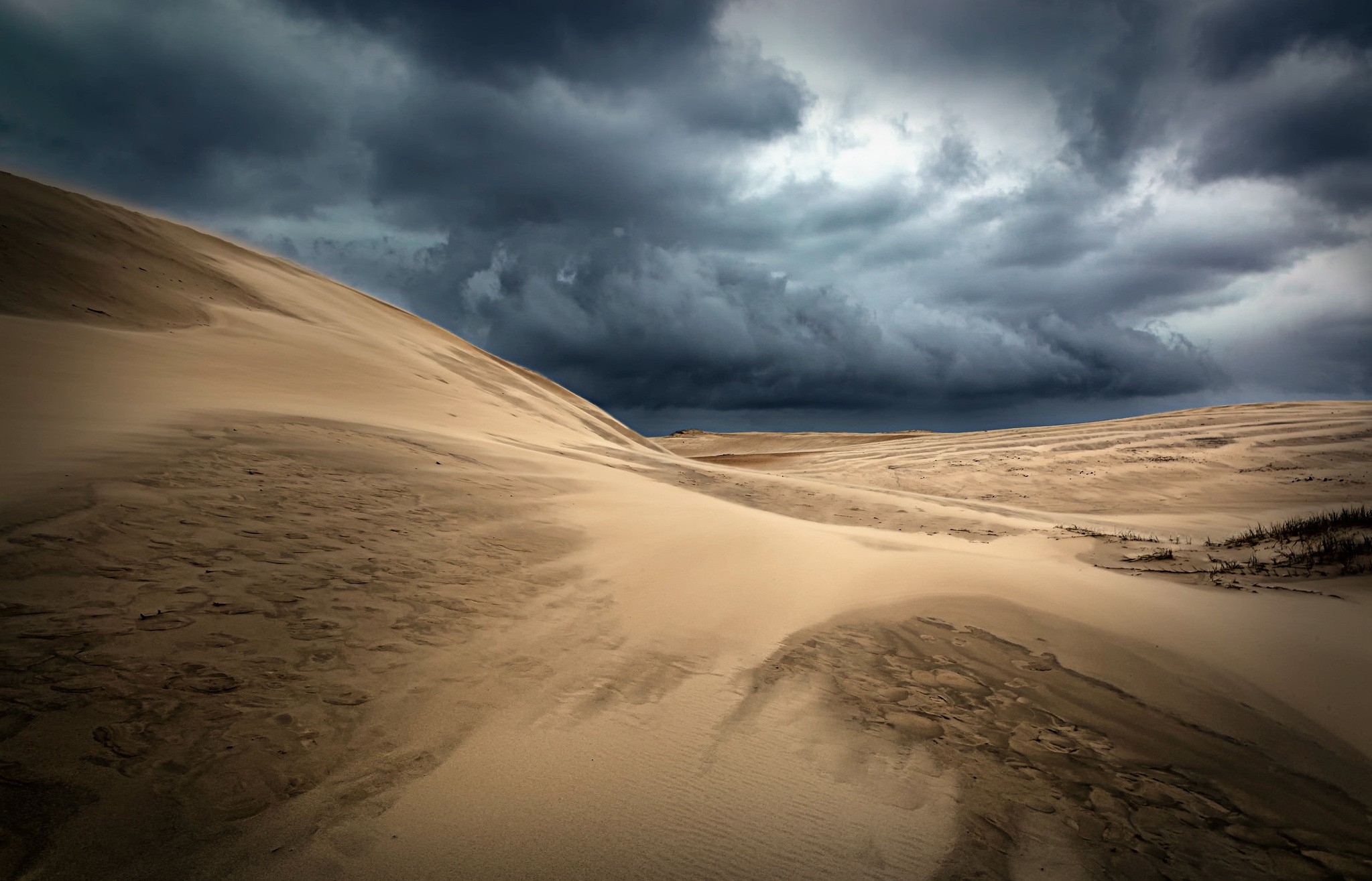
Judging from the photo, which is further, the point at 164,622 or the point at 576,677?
the point at 576,677

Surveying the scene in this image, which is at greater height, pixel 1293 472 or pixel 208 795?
pixel 1293 472

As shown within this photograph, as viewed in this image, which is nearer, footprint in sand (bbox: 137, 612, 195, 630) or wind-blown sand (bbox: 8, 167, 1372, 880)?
wind-blown sand (bbox: 8, 167, 1372, 880)

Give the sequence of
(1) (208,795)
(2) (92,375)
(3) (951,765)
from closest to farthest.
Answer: (1) (208,795) → (3) (951,765) → (2) (92,375)

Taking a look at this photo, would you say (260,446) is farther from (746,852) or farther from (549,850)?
(746,852)

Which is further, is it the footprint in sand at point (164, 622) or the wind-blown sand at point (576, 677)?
the footprint in sand at point (164, 622)

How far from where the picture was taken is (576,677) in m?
3.09

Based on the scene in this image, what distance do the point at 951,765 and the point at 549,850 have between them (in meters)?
1.66

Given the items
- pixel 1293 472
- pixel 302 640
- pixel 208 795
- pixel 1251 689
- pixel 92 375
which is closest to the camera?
pixel 208 795

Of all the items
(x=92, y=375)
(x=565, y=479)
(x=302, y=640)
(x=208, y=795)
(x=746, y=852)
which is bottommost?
(x=746, y=852)

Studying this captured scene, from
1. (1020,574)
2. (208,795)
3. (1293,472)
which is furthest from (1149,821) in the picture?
(1293,472)

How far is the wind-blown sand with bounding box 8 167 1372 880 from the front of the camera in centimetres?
207

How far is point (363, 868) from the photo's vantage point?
1.87 metres

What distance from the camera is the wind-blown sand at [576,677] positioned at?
81.6 inches

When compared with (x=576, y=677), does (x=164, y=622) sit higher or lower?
higher
